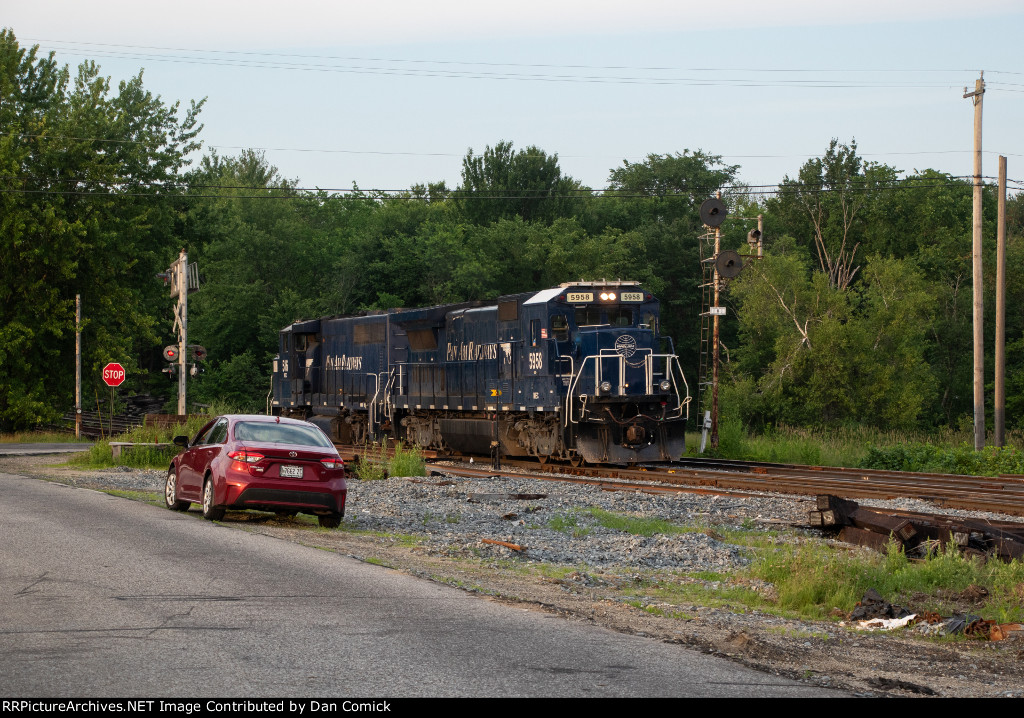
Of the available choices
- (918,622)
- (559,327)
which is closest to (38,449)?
(559,327)

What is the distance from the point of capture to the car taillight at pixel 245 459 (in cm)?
1472

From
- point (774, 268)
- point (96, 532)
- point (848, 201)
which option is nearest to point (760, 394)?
point (774, 268)

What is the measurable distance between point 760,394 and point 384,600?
134 feet

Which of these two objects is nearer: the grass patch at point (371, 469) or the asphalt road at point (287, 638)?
the asphalt road at point (287, 638)

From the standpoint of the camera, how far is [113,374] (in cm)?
4275

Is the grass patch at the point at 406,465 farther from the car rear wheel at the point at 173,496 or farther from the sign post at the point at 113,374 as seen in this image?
the sign post at the point at 113,374

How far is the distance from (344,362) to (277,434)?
1890 centimetres

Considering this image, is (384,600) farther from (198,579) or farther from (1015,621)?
(1015,621)

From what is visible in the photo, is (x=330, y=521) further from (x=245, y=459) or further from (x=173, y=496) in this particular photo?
(x=173, y=496)

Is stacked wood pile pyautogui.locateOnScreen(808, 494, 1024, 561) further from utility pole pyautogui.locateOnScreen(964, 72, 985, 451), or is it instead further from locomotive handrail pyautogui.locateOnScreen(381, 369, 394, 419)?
locomotive handrail pyautogui.locateOnScreen(381, 369, 394, 419)

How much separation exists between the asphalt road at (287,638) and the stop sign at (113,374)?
106 ft

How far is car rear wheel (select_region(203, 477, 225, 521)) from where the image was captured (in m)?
15.0

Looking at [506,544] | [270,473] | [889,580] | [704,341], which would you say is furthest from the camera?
[704,341]

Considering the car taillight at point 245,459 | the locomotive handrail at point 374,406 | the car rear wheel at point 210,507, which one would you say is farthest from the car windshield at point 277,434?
the locomotive handrail at point 374,406
